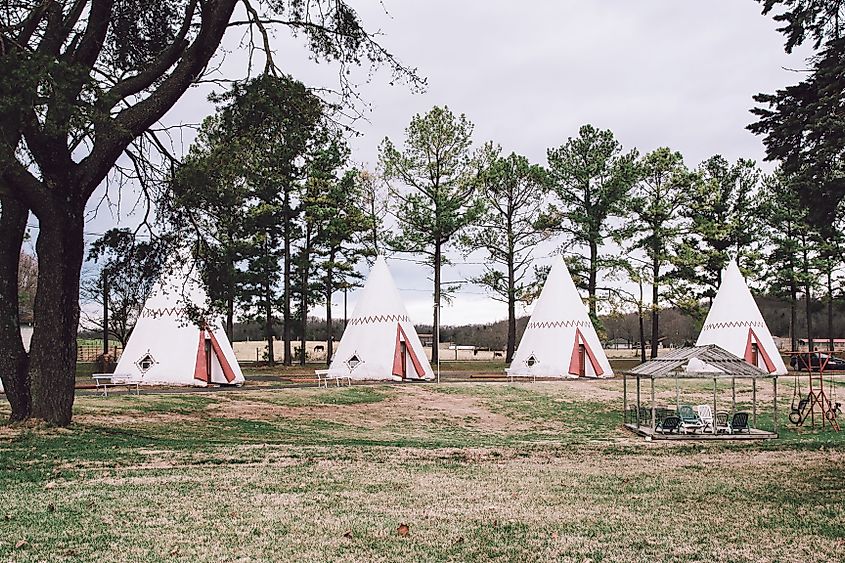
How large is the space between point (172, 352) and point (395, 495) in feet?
68.4

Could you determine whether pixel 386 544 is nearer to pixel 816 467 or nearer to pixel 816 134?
pixel 816 134

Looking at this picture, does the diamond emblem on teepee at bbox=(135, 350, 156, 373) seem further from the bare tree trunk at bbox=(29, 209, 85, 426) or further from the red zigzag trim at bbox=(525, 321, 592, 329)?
the red zigzag trim at bbox=(525, 321, 592, 329)

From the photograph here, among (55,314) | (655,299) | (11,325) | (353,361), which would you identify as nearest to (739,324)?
(655,299)

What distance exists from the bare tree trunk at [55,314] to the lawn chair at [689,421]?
40.1 ft

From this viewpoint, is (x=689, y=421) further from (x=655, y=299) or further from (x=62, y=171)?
(x=655, y=299)

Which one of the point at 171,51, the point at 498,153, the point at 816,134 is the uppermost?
the point at 498,153

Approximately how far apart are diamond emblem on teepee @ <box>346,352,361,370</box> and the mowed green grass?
14067mm

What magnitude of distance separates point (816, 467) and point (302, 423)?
34.7 feet

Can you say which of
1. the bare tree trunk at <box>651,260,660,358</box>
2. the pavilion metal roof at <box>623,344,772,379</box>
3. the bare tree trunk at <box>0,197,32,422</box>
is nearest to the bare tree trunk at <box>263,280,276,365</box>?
the bare tree trunk at <box>651,260,660,358</box>

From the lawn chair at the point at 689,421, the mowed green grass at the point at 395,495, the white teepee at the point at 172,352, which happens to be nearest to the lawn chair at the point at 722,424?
the lawn chair at the point at 689,421

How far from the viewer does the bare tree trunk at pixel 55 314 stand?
12.8 m

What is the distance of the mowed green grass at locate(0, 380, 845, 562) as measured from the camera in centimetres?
613

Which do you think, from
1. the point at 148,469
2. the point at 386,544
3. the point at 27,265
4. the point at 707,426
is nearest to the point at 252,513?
the point at 386,544

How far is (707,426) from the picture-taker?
17484mm
